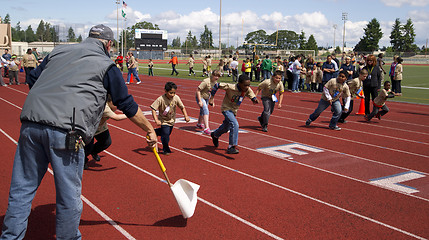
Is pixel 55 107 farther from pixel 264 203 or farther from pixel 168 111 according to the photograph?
pixel 168 111

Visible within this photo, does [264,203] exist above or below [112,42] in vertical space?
below

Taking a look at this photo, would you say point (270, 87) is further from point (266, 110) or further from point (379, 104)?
point (379, 104)

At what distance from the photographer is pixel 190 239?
14.5 ft

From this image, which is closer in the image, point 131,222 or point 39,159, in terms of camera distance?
point 39,159

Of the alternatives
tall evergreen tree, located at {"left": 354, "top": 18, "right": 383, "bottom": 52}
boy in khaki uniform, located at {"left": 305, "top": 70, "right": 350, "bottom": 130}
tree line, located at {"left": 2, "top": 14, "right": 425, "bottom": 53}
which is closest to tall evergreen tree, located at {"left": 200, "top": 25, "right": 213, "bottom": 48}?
tree line, located at {"left": 2, "top": 14, "right": 425, "bottom": 53}

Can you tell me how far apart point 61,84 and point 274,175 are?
4605 mm

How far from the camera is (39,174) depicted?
3.40m

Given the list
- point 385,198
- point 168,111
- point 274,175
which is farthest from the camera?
point 168,111

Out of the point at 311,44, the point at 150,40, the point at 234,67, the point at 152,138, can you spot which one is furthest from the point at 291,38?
the point at 152,138

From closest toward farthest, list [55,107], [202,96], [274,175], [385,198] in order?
[55,107], [385,198], [274,175], [202,96]

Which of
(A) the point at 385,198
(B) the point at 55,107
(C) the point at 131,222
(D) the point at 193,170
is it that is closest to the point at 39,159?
(B) the point at 55,107

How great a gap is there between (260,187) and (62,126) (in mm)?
3833

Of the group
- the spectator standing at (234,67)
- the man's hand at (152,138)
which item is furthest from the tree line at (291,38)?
the man's hand at (152,138)

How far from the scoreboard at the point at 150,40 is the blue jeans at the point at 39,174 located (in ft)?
268
